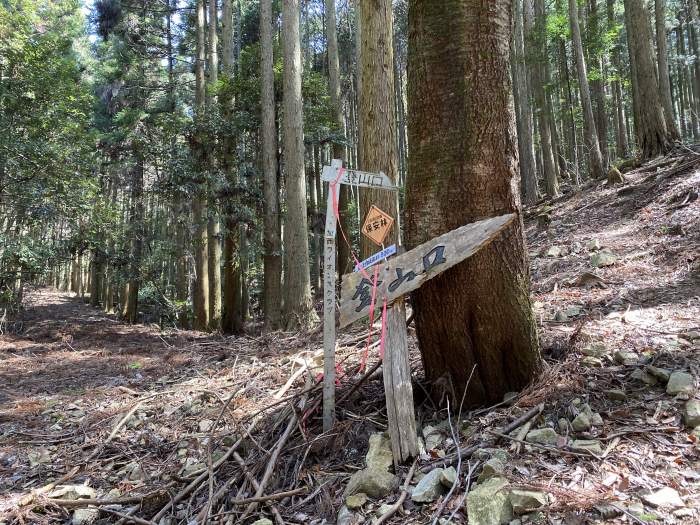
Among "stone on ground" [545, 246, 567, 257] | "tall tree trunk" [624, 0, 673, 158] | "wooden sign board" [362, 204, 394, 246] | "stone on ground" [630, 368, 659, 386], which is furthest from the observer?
"tall tree trunk" [624, 0, 673, 158]

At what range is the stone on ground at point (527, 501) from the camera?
84.0 inches

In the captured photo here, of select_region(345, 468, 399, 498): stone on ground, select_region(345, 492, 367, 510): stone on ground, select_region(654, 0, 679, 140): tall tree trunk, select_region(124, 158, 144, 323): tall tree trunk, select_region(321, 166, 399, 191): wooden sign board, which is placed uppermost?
select_region(654, 0, 679, 140): tall tree trunk

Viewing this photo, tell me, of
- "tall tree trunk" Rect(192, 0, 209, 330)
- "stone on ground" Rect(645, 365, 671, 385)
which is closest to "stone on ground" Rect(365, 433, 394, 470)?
"stone on ground" Rect(645, 365, 671, 385)

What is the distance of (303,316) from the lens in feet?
29.9

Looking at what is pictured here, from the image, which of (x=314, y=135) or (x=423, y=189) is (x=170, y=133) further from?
(x=423, y=189)

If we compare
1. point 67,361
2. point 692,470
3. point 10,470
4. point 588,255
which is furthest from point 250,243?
point 692,470

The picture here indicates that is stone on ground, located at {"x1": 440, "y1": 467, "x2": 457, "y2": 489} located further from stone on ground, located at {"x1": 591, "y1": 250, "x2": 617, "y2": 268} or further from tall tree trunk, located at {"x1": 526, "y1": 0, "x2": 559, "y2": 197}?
tall tree trunk, located at {"x1": 526, "y1": 0, "x2": 559, "y2": 197}

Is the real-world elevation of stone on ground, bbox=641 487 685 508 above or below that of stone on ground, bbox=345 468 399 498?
above

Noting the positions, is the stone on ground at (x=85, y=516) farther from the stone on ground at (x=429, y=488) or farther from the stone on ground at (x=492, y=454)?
the stone on ground at (x=492, y=454)

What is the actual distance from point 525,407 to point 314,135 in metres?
10.4

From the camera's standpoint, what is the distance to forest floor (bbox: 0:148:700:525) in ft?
7.68

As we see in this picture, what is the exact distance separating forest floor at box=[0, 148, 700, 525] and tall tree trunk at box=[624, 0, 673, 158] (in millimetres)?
4594

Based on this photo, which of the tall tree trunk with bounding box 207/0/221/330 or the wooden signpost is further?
the tall tree trunk with bounding box 207/0/221/330

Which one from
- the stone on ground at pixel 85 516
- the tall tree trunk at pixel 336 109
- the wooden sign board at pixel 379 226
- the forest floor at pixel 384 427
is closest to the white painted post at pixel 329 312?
the forest floor at pixel 384 427
